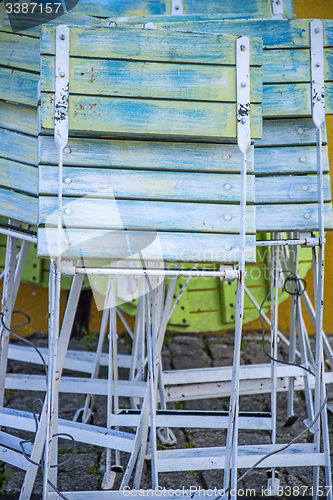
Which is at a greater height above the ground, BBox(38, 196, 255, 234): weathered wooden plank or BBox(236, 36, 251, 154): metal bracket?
BBox(236, 36, 251, 154): metal bracket

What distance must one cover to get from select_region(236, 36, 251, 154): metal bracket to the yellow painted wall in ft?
8.52

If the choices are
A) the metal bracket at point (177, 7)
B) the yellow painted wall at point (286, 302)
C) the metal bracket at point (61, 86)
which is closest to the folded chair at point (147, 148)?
the metal bracket at point (61, 86)

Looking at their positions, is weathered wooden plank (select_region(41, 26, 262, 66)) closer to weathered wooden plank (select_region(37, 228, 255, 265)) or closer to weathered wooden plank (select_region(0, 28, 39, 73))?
weathered wooden plank (select_region(0, 28, 39, 73))

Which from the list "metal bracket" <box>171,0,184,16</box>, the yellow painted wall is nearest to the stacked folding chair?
"metal bracket" <box>171,0,184,16</box>

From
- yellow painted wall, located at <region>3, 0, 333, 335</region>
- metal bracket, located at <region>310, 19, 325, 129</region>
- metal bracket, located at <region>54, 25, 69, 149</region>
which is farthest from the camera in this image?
yellow painted wall, located at <region>3, 0, 333, 335</region>

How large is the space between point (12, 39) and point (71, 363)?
170cm

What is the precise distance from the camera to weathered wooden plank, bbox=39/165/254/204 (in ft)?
5.81

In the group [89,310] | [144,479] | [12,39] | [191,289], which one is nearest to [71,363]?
[144,479]

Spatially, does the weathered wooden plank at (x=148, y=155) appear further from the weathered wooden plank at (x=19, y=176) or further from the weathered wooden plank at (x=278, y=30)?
the weathered wooden plank at (x=278, y=30)

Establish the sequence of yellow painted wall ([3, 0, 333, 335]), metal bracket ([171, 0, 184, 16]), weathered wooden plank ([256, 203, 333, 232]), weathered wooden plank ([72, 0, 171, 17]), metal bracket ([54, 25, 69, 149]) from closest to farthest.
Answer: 1. metal bracket ([54, 25, 69, 149])
2. weathered wooden plank ([256, 203, 333, 232])
3. weathered wooden plank ([72, 0, 171, 17])
4. metal bracket ([171, 0, 184, 16])
5. yellow painted wall ([3, 0, 333, 335])

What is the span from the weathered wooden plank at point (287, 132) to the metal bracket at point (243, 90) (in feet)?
1.39

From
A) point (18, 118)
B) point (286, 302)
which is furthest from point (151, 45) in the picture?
point (286, 302)

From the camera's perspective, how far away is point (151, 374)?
204 cm

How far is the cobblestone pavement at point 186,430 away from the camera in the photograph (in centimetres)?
255
